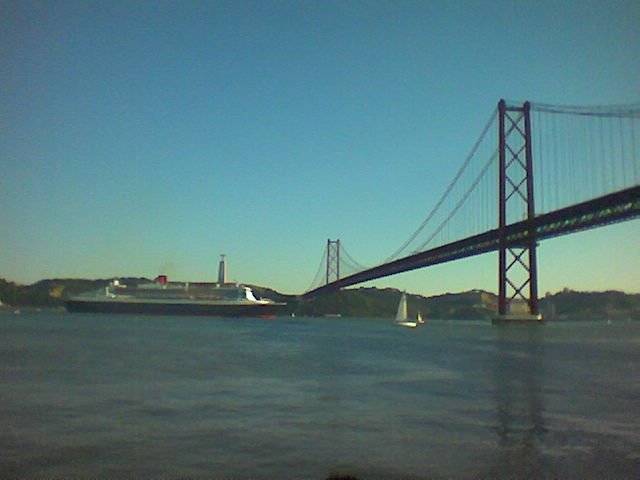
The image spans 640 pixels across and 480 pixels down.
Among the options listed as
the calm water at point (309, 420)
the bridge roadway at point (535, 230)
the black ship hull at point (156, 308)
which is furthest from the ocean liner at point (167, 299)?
the calm water at point (309, 420)

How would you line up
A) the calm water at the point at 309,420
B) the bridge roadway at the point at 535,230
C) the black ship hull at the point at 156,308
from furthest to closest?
the black ship hull at the point at 156,308
the bridge roadway at the point at 535,230
the calm water at the point at 309,420

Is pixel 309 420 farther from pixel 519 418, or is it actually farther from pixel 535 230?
pixel 535 230

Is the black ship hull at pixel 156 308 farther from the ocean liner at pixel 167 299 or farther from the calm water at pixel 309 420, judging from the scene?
the calm water at pixel 309 420

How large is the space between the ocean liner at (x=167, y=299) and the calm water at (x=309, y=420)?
153ft

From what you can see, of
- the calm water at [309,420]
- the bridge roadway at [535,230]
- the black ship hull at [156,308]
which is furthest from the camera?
the black ship hull at [156,308]

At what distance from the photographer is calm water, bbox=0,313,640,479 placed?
6.53 metres

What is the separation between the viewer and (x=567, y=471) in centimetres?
636

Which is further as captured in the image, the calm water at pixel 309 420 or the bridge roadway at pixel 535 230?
the bridge roadway at pixel 535 230

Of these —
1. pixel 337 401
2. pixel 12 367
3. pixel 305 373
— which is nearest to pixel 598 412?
pixel 337 401

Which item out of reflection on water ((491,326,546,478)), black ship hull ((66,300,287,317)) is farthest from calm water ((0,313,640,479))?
black ship hull ((66,300,287,317))

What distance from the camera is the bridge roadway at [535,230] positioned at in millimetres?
27016

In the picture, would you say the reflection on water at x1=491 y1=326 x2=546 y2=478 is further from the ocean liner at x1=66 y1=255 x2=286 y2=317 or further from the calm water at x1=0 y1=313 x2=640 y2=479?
the ocean liner at x1=66 y1=255 x2=286 y2=317

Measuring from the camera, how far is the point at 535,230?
121ft

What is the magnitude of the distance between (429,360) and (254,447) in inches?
555
